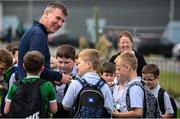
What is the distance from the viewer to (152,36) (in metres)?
35.7

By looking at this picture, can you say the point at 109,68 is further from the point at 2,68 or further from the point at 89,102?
the point at 89,102

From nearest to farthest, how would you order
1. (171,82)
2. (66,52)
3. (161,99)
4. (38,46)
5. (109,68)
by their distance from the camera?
(38,46) → (66,52) → (161,99) → (109,68) → (171,82)

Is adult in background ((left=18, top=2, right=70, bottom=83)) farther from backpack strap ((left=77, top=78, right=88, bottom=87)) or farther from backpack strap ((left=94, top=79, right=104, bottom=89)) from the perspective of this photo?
backpack strap ((left=94, top=79, right=104, bottom=89))

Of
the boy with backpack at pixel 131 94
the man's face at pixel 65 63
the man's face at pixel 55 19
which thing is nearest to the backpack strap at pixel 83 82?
the boy with backpack at pixel 131 94

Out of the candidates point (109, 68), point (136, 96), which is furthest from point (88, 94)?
point (109, 68)

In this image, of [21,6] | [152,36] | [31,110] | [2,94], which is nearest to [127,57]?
[31,110]

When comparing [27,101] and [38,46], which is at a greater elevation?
[38,46]

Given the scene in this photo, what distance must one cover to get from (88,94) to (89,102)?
0.09 metres

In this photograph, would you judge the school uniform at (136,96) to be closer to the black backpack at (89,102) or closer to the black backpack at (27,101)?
the black backpack at (89,102)

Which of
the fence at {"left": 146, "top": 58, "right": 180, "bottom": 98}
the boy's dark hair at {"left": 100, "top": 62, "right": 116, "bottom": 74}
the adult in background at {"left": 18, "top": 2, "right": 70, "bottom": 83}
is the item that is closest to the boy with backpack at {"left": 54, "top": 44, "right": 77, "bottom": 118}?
the boy's dark hair at {"left": 100, "top": 62, "right": 116, "bottom": 74}

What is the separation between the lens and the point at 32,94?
5523 millimetres

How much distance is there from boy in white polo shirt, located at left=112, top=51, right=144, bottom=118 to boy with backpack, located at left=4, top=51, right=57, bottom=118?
2.75 ft

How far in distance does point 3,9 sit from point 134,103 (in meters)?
45.7

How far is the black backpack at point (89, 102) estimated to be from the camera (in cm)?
573
